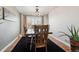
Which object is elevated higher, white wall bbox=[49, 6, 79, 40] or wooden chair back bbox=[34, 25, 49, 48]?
white wall bbox=[49, 6, 79, 40]

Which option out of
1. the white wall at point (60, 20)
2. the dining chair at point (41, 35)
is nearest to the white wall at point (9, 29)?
the dining chair at point (41, 35)

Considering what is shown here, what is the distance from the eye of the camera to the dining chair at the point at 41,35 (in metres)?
1.64

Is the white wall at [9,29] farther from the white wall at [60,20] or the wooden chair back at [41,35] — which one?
the white wall at [60,20]

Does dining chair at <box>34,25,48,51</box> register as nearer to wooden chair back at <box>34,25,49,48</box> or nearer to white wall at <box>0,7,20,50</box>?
wooden chair back at <box>34,25,49,48</box>

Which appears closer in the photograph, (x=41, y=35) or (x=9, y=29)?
(x=41, y=35)

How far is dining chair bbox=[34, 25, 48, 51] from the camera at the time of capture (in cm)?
164

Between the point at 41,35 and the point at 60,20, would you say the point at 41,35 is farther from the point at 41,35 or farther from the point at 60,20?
the point at 60,20

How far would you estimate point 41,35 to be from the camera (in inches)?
67.7

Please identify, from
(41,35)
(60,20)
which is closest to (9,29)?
(41,35)

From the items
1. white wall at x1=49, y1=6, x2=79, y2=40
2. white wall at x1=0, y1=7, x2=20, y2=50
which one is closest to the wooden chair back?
white wall at x1=49, y1=6, x2=79, y2=40

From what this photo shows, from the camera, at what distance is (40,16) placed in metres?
1.64

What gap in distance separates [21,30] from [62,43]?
0.70m
